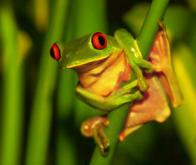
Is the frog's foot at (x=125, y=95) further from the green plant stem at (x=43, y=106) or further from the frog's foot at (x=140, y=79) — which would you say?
the green plant stem at (x=43, y=106)

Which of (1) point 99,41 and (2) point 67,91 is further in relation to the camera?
(2) point 67,91

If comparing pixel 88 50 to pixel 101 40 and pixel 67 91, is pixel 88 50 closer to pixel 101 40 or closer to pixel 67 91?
pixel 101 40

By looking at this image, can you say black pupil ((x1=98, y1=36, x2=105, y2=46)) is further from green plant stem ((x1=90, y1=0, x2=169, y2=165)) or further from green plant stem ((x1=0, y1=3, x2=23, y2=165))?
green plant stem ((x1=0, y1=3, x2=23, y2=165))

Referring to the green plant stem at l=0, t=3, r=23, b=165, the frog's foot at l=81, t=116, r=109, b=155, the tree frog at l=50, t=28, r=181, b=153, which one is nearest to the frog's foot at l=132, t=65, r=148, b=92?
the tree frog at l=50, t=28, r=181, b=153

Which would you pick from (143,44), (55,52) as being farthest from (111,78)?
(143,44)

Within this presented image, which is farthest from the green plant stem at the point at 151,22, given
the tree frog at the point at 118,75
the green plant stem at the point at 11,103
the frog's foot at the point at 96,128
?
the green plant stem at the point at 11,103

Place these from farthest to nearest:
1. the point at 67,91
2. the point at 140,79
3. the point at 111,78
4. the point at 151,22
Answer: the point at 67,91 → the point at 111,78 → the point at 140,79 → the point at 151,22

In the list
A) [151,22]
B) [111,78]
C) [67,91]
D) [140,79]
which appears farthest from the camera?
[67,91]
